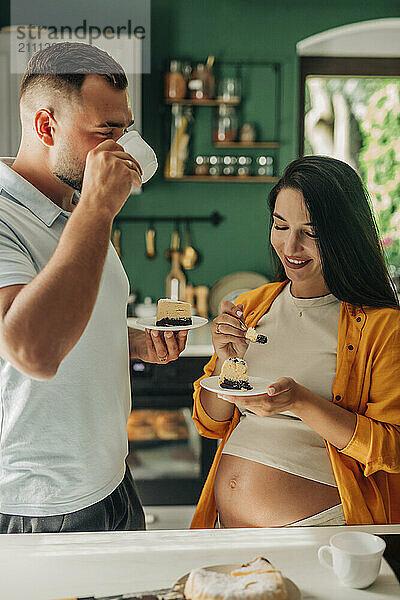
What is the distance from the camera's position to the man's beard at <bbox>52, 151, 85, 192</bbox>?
28.1 inches

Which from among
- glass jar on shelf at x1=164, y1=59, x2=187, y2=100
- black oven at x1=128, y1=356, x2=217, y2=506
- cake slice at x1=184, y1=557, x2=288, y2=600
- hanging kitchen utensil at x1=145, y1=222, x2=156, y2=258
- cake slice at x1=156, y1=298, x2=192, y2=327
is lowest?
black oven at x1=128, y1=356, x2=217, y2=506

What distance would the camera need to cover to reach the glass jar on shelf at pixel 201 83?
1.49 m

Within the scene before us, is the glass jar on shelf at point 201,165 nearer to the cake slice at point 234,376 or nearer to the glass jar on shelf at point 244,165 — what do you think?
the glass jar on shelf at point 244,165

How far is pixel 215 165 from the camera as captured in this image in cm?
154

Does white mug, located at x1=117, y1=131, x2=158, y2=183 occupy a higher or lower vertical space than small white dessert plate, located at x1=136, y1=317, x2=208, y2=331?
higher

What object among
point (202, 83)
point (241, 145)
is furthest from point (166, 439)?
point (202, 83)

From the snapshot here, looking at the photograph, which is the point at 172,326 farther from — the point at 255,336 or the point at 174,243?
the point at 174,243

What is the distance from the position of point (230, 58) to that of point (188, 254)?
16.2 inches

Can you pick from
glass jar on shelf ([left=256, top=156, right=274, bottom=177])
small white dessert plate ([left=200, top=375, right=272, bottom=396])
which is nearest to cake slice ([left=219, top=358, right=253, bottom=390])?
small white dessert plate ([left=200, top=375, right=272, bottom=396])

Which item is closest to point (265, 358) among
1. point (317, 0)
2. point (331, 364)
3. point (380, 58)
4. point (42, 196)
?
point (331, 364)

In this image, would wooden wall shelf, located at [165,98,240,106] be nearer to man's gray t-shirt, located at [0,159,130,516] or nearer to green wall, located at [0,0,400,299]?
green wall, located at [0,0,400,299]

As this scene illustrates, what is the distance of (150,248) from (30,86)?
52cm

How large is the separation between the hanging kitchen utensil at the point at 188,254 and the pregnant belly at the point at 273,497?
0.46 metres

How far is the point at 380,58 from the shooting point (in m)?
1.23
